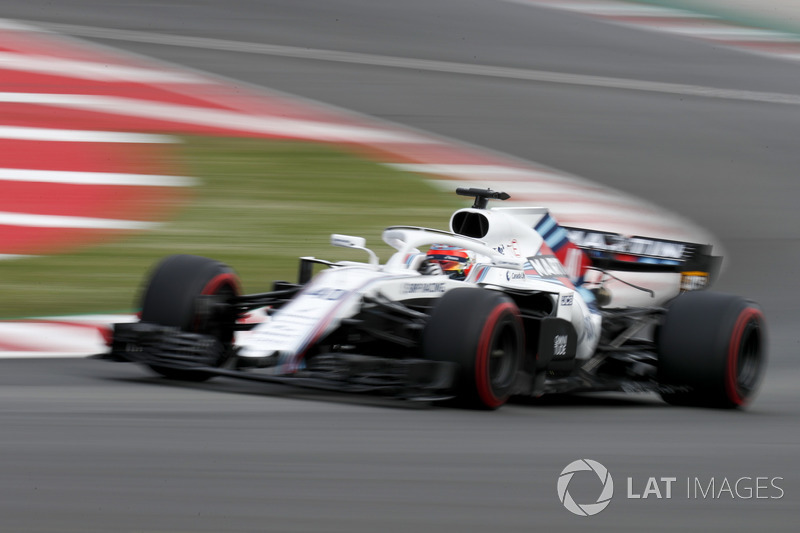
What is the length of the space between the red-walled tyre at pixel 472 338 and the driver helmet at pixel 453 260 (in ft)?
2.57

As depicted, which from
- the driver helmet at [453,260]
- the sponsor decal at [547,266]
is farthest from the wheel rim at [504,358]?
the sponsor decal at [547,266]

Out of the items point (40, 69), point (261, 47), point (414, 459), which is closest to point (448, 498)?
point (414, 459)

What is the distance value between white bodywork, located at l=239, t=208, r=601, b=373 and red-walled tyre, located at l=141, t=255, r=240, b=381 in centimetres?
32

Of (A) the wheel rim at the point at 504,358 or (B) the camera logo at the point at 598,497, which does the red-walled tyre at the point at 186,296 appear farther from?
(B) the camera logo at the point at 598,497

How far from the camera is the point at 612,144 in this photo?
15.2 metres

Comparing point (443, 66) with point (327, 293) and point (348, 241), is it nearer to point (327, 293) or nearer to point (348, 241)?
point (348, 241)

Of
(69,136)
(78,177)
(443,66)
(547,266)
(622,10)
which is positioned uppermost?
(622,10)

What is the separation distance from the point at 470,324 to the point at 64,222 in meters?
5.60

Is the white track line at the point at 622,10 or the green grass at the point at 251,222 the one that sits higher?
the white track line at the point at 622,10

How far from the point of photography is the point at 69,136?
12.1m

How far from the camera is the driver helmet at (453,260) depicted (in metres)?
6.60

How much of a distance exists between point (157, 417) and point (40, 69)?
9.79 meters

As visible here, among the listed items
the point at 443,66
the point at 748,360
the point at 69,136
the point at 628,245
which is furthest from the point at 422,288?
the point at 443,66

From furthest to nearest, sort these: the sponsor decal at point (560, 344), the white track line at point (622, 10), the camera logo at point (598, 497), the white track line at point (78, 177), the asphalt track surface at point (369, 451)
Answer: the white track line at point (622, 10), the white track line at point (78, 177), the sponsor decal at point (560, 344), the camera logo at point (598, 497), the asphalt track surface at point (369, 451)
